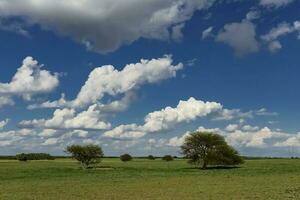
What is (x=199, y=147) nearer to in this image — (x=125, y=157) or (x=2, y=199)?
(x=125, y=157)

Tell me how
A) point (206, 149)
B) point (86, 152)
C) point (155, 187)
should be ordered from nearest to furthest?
point (155, 187), point (206, 149), point (86, 152)

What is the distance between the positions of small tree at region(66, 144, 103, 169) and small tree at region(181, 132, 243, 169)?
24.9 m

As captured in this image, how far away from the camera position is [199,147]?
12144cm

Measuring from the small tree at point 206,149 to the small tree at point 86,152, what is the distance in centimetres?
2493

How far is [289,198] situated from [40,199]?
18.4 m

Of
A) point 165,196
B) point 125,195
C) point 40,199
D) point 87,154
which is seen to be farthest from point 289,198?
point 87,154

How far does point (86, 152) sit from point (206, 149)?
3248 cm

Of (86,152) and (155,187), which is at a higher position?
(86,152)

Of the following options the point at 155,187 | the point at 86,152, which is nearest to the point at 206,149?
the point at 86,152

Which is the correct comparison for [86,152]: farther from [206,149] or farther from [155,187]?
[155,187]

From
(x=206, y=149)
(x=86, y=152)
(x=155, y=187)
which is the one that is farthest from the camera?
(x=86, y=152)

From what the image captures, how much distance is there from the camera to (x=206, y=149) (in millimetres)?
121062

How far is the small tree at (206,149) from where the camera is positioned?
119938 mm

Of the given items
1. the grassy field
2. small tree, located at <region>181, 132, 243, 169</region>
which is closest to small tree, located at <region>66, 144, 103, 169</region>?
small tree, located at <region>181, 132, 243, 169</region>
